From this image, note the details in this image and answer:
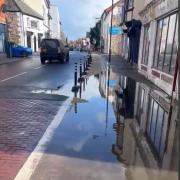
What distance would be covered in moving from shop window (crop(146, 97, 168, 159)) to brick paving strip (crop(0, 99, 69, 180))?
8.32 feet

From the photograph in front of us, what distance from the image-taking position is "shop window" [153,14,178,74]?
1198 cm

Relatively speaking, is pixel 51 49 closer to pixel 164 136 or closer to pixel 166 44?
pixel 166 44

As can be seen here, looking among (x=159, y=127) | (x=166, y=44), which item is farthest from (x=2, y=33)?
(x=159, y=127)

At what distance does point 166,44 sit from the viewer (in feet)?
44.2

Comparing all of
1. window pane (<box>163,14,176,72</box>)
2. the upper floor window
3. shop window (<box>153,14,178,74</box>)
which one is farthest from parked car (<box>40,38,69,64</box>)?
the upper floor window

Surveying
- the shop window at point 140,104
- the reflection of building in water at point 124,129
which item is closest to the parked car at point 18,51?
the shop window at point 140,104

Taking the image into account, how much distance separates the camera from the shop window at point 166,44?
12.0 metres

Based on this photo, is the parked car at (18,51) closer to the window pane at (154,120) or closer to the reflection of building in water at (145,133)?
the reflection of building in water at (145,133)

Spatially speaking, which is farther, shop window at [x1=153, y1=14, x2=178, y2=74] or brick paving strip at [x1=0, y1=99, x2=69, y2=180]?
shop window at [x1=153, y1=14, x2=178, y2=74]

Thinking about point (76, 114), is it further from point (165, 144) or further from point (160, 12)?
point (160, 12)

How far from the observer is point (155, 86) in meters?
13.9

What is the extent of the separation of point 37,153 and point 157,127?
333cm

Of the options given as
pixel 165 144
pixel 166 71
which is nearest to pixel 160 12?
pixel 166 71

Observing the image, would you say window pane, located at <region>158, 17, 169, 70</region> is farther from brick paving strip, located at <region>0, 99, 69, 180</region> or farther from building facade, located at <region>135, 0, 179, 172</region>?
brick paving strip, located at <region>0, 99, 69, 180</region>
